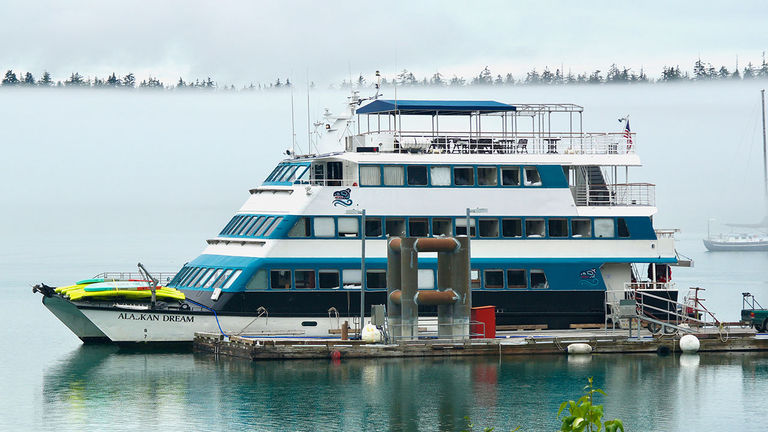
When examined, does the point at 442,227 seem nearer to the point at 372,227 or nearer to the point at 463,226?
→ the point at 463,226

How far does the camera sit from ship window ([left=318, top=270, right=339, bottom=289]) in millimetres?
42688

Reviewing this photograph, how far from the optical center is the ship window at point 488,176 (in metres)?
44.4

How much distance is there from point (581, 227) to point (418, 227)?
6151 millimetres

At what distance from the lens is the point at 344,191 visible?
1705 inches

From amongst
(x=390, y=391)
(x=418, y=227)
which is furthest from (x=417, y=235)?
(x=390, y=391)

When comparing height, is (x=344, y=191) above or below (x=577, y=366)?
above

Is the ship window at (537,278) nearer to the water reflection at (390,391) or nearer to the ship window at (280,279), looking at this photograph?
the water reflection at (390,391)

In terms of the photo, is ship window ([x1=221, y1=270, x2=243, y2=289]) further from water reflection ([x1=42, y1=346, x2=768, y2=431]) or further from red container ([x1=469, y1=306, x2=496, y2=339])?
red container ([x1=469, y1=306, x2=496, y2=339])

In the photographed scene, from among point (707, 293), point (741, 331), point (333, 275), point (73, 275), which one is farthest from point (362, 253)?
point (73, 275)

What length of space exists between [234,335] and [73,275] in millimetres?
71787

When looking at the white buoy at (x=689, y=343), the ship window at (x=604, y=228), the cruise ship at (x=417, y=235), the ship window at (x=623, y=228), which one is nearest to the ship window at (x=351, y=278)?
the cruise ship at (x=417, y=235)

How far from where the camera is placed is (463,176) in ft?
145

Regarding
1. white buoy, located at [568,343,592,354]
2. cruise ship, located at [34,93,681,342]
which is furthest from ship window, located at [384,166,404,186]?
white buoy, located at [568,343,592,354]

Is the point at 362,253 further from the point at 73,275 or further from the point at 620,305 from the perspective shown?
the point at 73,275
